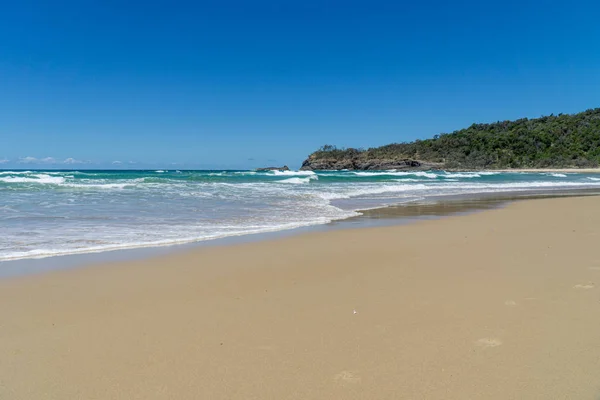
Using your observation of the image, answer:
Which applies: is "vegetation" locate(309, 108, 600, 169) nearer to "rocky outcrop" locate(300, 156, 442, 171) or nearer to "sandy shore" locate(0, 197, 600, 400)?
"rocky outcrop" locate(300, 156, 442, 171)

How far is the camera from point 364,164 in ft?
305

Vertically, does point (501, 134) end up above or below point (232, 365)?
above

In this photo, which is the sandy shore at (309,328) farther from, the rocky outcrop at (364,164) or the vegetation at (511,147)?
the vegetation at (511,147)

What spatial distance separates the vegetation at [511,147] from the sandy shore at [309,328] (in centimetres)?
8553

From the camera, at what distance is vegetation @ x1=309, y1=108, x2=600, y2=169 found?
79.4 meters

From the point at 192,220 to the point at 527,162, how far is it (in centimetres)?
8623

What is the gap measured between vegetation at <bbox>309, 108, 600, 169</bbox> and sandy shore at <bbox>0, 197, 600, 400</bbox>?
3367 inches

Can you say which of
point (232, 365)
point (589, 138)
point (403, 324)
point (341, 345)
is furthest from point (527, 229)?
point (589, 138)

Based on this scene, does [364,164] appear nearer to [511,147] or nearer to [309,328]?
[511,147]

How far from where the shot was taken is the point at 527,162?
80.3 metres

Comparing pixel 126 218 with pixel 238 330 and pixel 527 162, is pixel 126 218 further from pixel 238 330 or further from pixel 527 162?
pixel 527 162

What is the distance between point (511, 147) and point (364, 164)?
3221cm

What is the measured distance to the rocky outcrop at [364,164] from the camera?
84.8m

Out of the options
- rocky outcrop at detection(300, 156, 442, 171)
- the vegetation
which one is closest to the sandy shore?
rocky outcrop at detection(300, 156, 442, 171)
